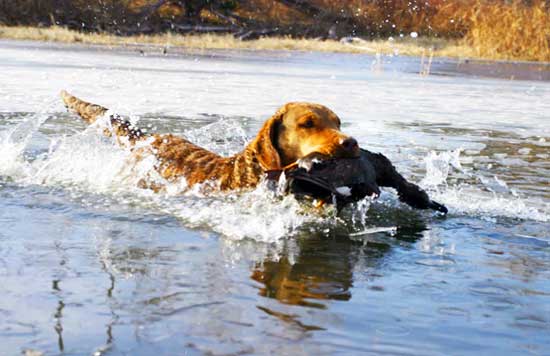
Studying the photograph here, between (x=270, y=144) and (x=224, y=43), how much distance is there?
27.7m

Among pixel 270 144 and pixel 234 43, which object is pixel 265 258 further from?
pixel 234 43

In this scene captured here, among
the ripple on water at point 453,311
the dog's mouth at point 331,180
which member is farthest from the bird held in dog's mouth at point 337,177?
the ripple on water at point 453,311

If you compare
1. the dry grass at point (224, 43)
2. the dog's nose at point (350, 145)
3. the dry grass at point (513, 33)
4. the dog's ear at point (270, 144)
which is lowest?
the dry grass at point (224, 43)

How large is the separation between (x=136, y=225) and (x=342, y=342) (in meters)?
2.41

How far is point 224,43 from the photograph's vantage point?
3306 cm

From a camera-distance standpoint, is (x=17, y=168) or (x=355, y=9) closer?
(x=17, y=168)

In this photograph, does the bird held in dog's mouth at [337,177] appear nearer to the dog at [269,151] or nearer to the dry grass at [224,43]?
the dog at [269,151]

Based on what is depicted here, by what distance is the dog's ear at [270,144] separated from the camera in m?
5.77

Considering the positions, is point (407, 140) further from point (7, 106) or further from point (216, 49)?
point (216, 49)

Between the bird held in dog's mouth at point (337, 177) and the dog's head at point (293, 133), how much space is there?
261mm

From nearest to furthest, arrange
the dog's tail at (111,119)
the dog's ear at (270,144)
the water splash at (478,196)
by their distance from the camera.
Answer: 1. the dog's ear at (270,144)
2. the water splash at (478,196)
3. the dog's tail at (111,119)

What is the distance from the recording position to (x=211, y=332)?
3445 mm

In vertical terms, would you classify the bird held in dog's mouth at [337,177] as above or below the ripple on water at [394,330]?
above

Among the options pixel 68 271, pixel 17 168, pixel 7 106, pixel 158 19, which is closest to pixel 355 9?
pixel 158 19
